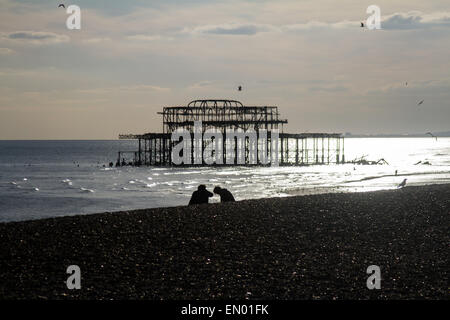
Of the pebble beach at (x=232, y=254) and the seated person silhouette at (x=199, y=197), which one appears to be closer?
the pebble beach at (x=232, y=254)

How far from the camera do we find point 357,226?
14.2 metres

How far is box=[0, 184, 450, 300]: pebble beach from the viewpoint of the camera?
8836 mm

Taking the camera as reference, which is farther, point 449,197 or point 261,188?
point 261,188

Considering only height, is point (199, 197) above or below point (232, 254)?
above

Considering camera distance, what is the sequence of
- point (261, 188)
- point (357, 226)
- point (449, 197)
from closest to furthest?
point (357, 226)
point (449, 197)
point (261, 188)

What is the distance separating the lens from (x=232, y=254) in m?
11.1

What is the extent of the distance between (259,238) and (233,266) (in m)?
2.50

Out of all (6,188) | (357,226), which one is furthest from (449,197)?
(6,188)

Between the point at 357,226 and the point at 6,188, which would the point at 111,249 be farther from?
the point at 6,188

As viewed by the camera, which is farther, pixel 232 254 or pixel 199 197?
pixel 199 197

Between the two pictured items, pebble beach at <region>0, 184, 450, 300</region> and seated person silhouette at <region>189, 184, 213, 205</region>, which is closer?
pebble beach at <region>0, 184, 450, 300</region>

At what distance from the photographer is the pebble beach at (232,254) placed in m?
8.84

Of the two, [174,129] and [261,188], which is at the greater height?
[174,129]
